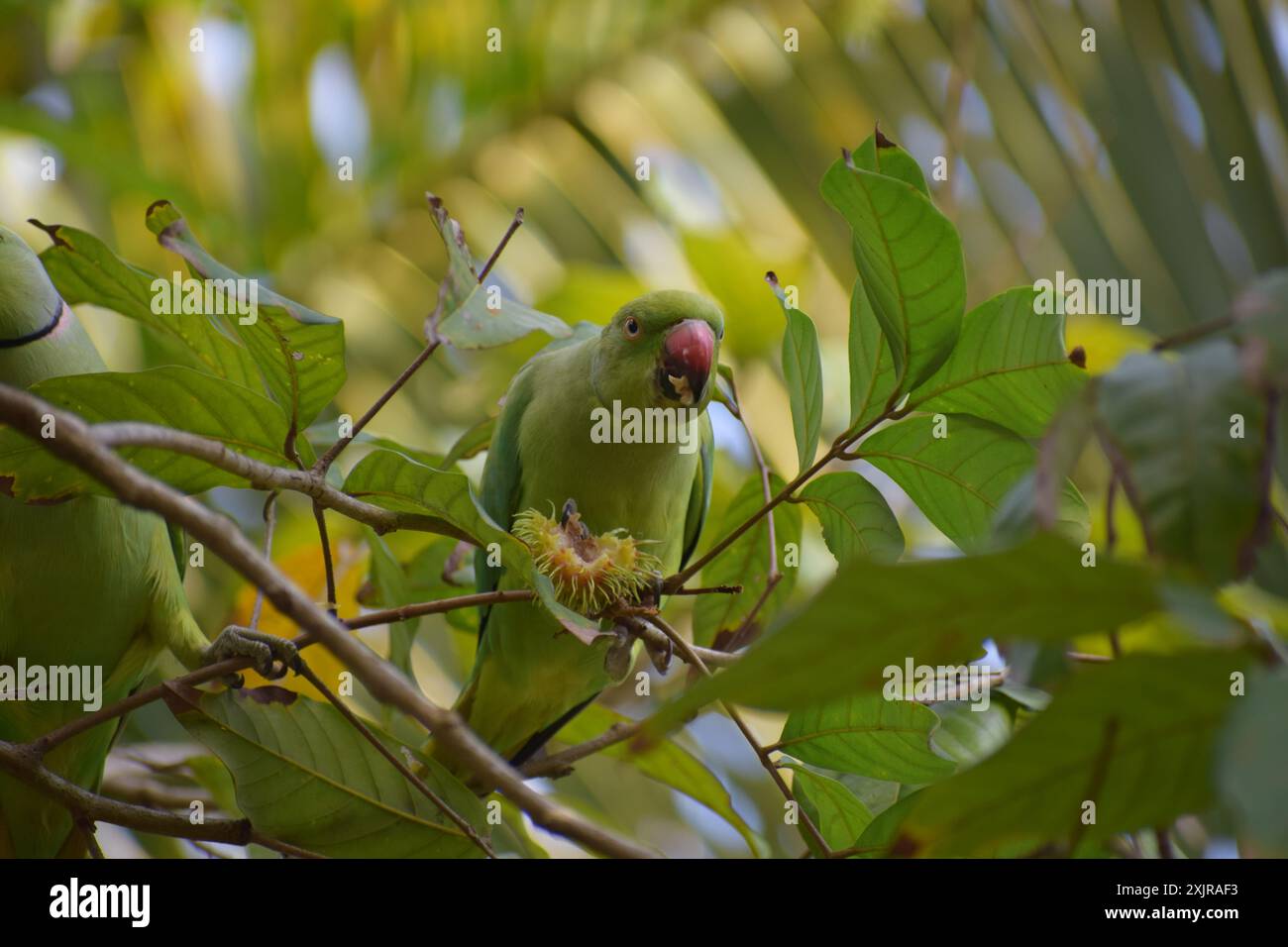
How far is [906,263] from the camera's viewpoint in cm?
108

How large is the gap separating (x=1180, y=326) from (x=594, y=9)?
191 cm

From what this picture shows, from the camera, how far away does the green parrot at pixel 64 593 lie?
1.53 meters

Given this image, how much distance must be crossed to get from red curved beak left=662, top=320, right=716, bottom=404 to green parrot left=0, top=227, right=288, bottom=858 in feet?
2.58

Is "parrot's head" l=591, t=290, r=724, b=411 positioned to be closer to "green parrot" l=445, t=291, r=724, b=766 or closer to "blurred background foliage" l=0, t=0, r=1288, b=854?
"green parrot" l=445, t=291, r=724, b=766

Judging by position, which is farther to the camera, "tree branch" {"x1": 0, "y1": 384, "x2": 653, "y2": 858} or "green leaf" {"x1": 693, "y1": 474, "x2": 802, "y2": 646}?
"green leaf" {"x1": 693, "y1": 474, "x2": 802, "y2": 646}

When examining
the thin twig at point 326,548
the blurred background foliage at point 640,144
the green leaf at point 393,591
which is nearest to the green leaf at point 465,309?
the thin twig at point 326,548

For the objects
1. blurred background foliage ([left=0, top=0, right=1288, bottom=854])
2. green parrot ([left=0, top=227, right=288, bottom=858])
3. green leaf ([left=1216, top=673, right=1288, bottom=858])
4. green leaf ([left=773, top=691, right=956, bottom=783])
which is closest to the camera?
green leaf ([left=1216, top=673, right=1288, bottom=858])

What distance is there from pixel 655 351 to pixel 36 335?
0.92m

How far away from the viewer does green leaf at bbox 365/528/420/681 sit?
5.22 ft

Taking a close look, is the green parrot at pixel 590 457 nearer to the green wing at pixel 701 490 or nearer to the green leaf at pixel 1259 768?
the green wing at pixel 701 490

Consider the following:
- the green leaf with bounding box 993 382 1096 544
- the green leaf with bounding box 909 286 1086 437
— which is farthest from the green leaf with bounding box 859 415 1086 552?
the green leaf with bounding box 993 382 1096 544

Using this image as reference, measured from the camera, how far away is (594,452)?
1.83 meters

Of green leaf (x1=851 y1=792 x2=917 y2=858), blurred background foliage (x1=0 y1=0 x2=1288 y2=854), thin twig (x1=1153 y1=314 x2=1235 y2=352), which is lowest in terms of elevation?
green leaf (x1=851 y1=792 x2=917 y2=858)
